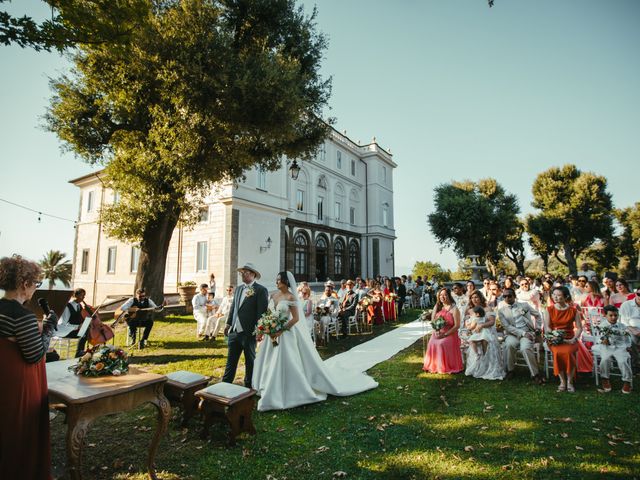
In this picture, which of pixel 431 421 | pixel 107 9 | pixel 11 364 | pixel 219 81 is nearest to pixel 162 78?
pixel 219 81

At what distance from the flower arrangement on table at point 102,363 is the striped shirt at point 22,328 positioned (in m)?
0.91

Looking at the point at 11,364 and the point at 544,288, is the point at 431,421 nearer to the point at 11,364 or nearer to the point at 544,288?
the point at 11,364

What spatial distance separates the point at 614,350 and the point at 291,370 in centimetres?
571

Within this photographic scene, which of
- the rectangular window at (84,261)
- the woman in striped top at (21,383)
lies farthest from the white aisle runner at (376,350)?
the rectangular window at (84,261)

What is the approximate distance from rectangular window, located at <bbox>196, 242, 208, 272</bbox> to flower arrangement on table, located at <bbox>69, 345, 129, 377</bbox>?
17.9 m

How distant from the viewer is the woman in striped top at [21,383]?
2.48 meters

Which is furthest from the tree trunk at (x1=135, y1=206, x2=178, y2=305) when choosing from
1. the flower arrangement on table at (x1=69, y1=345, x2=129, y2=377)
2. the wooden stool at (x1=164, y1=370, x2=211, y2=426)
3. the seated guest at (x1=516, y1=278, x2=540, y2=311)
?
the seated guest at (x1=516, y1=278, x2=540, y2=311)

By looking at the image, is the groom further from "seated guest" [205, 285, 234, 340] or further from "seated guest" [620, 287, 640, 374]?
"seated guest" [620, 287, 640, 374]

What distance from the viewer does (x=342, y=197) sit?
3347 centimetres

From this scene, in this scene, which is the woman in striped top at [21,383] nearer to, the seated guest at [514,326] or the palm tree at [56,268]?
the seated guest at [514,326]

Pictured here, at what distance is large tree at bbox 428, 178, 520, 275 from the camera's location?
111 ft

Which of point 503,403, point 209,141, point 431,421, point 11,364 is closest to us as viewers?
point 11,364

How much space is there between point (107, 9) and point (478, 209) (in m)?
34.3

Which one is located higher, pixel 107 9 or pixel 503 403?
pixel 107 9
